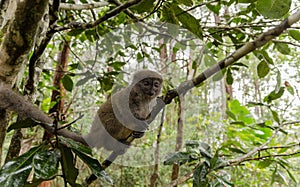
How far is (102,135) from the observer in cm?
190

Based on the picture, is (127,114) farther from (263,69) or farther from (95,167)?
(95,167)

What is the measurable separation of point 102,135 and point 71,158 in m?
1.09

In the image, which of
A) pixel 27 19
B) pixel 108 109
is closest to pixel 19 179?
pixel 27 19

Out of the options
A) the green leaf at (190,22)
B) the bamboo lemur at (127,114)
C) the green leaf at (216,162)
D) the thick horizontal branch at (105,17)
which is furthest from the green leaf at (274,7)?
the bamboo lemur at (127,114)

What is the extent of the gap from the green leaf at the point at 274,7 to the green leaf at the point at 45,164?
64 centimetres

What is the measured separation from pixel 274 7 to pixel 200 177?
67cm

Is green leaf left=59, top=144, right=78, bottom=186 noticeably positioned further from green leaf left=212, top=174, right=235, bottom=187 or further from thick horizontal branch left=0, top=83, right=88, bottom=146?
green leaf left=212, top=174, right=235, bottom=187

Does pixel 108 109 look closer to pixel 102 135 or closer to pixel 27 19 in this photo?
pixel 102 135

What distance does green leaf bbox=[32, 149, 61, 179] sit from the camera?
0.73m

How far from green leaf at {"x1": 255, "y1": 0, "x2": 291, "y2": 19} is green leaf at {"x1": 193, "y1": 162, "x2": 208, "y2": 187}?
647 millimetres

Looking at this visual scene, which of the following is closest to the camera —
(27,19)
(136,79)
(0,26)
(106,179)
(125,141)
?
(27,19)

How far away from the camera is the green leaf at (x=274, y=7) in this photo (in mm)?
738

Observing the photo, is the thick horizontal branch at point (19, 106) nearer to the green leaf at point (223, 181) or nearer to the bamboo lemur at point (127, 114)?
the green leaf at point (223, 181)

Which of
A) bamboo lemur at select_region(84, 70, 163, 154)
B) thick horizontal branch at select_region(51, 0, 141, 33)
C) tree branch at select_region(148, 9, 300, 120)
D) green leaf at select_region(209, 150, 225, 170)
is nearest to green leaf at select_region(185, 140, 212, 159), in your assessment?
green leaf at select_region(209, 150, 225, 170)
